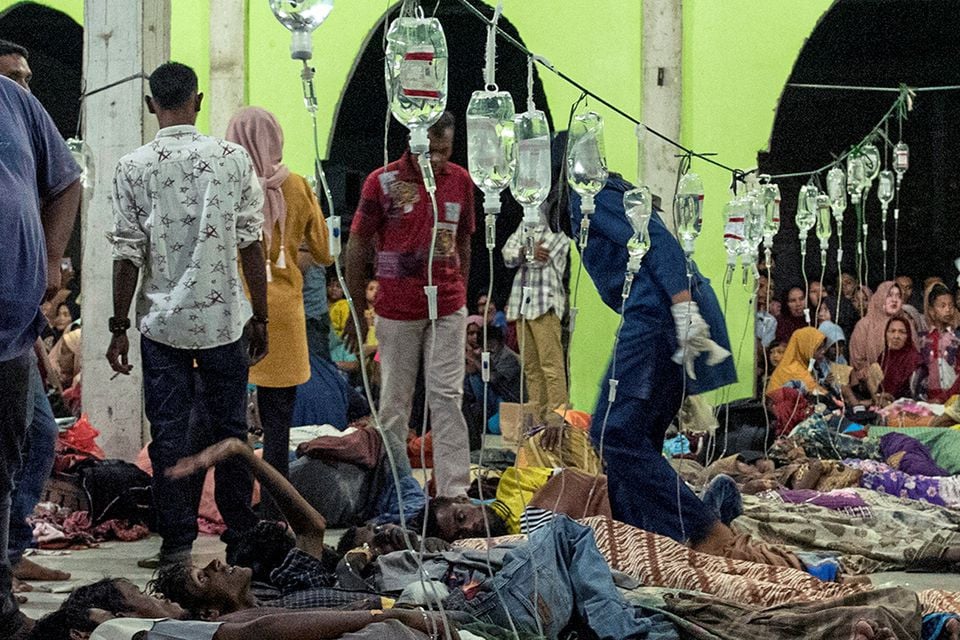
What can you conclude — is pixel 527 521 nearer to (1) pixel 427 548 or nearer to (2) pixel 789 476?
(1) pixel 427 548

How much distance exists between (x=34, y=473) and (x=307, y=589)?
90cm

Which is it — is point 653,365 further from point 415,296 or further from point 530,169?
point 530,169

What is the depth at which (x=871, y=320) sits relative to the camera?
400 inches

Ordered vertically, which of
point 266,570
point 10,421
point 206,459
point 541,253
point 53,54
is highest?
point 53,54

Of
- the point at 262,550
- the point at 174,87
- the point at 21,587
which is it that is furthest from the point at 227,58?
the point at 262,550

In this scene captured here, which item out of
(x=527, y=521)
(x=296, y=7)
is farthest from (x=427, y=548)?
(x=296, y=7)

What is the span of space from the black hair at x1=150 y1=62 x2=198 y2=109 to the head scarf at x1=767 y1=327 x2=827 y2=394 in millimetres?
5825

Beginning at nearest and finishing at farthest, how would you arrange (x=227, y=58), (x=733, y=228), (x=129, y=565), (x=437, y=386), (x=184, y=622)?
(x=184, y=622)
(x=129, y=565)
(x=437, y=386)
(x=733, y=228)
(x=227, y=58)


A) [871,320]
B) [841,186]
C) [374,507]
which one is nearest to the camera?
[374,507]

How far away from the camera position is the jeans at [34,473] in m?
3.96

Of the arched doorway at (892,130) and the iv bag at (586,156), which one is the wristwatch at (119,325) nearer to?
the iv bag at (586,156)

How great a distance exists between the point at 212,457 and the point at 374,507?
5.05 ft

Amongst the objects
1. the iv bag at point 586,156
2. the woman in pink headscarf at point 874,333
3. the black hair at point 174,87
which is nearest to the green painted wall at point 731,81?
the woman in pink headscarf at point 874,333

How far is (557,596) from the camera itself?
12.2 feet
